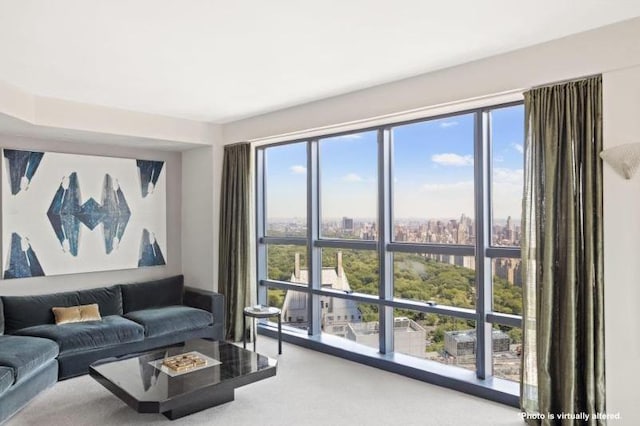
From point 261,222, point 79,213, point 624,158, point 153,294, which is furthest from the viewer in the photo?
point 261,222

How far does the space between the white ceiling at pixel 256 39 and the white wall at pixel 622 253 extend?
20.2 inches

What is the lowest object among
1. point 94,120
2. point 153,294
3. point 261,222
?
point 153,294

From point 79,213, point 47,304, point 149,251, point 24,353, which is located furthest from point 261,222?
point 24,353

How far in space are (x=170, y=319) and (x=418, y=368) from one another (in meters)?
2.66

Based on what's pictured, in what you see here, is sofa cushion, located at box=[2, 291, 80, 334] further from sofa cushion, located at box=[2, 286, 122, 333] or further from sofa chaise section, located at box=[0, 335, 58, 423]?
sofa chaise section, located at box=[0, 335, 58, 423]

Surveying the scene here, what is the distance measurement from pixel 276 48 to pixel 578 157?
2.20 metres

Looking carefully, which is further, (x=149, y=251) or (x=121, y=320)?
(x=149, y=251)

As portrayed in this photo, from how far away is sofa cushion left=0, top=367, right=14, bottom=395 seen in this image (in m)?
3.15

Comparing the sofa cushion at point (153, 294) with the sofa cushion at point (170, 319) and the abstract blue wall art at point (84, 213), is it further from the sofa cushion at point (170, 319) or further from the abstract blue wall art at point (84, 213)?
the abstract blue wall art at point (84, 213)

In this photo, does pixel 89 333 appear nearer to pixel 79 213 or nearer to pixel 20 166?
pixel 79 213

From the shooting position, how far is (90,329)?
4.27 m

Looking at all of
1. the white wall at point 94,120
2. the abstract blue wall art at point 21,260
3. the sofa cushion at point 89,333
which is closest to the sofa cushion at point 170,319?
the sofa cushion at point 89,333

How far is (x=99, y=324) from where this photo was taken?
4457mm

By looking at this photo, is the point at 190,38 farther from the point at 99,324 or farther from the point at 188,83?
Result: the point at 99,324
